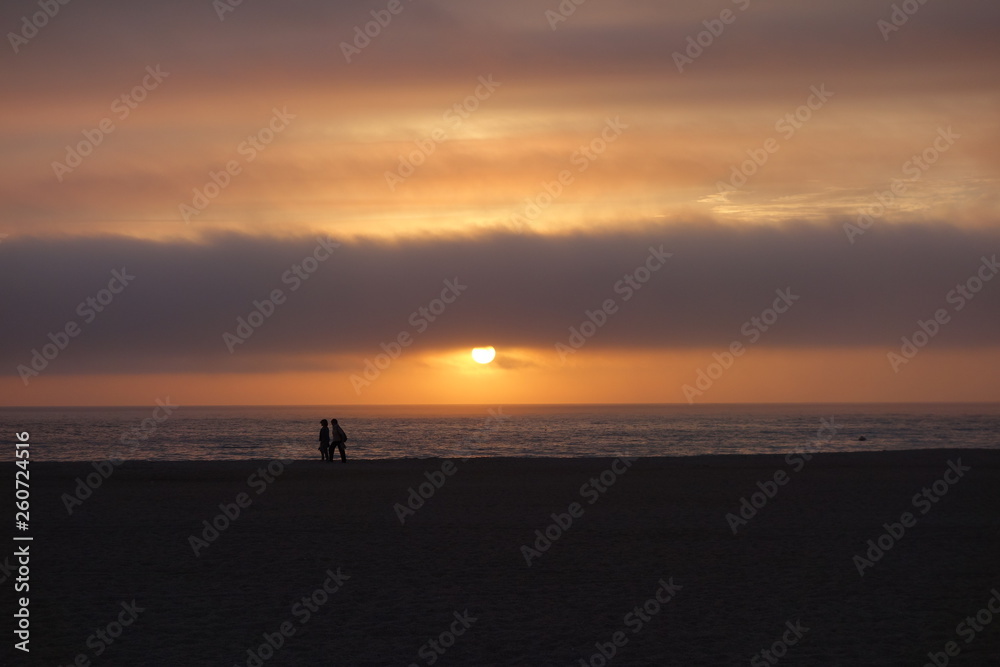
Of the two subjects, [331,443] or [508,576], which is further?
[331,443]

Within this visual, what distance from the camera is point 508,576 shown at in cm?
1246

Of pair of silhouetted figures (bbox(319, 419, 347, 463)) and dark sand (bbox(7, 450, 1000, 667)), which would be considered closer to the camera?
dark sand (bbox(7, 450, 1000, 667))

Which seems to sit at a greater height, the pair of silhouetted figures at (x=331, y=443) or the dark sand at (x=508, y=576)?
the pair of silhouetted figures at (x=331, y=443)

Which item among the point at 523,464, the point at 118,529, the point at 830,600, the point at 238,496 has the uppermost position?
the point at 523,464

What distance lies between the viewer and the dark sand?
29.8 feet

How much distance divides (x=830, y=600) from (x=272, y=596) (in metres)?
6.79

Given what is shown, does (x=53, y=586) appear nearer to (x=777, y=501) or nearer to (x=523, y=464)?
(x=777, y=501)

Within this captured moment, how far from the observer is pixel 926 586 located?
11.6 m

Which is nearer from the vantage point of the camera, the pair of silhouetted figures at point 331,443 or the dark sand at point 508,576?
the dark sand at point 508,576

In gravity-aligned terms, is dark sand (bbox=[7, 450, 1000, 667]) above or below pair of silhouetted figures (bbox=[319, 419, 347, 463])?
below

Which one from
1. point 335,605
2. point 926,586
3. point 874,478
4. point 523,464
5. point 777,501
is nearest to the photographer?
point 335,605

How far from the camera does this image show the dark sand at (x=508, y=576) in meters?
9.07

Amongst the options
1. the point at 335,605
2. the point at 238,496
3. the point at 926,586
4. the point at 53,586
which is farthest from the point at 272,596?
the point at 238,496

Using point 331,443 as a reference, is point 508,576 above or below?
below
